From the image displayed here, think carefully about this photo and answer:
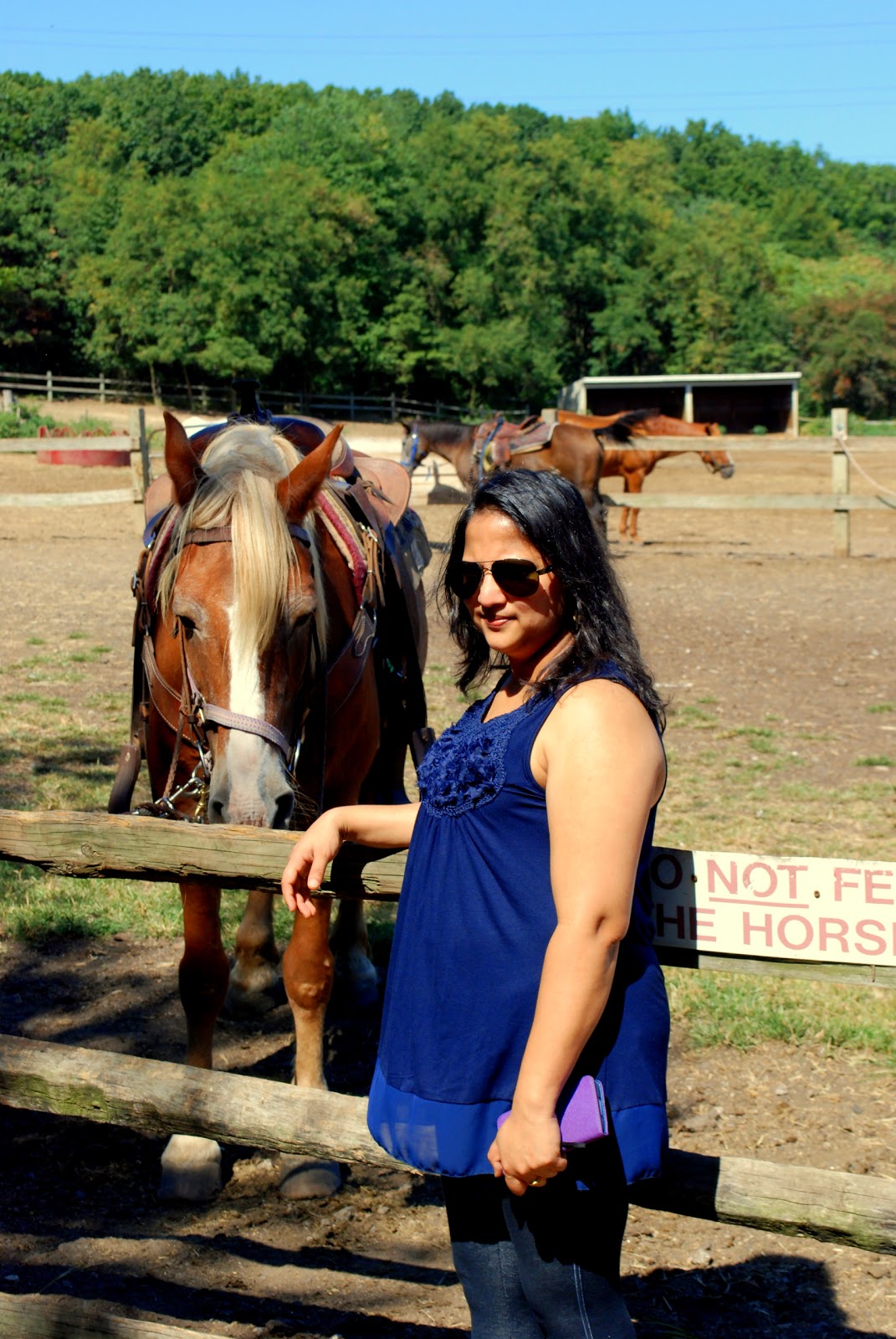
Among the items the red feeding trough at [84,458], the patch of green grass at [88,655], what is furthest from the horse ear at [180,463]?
the red feeding trough at [84,458]

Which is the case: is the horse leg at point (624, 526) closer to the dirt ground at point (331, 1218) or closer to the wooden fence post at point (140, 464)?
the wooden fence post at point (140, 464)

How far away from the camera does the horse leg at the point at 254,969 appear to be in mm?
4395

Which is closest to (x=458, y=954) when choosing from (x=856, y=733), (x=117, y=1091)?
(x=117, y=1091)

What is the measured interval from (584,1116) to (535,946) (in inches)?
9.2

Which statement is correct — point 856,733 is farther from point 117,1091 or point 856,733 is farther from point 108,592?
point 108,592

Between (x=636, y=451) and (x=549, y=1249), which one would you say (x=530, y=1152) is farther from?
(x=636, y=451)

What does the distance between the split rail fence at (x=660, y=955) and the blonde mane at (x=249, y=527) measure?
0.62 metres

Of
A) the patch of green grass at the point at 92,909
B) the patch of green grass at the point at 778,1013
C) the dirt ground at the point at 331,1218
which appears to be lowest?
the dirt ground at the point at 331,1218

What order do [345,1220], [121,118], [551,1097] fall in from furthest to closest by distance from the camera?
1. [121,118]
2. [345,1220]
3. [551,1097]

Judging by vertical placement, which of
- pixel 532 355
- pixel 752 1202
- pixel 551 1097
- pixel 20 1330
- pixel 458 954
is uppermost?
pixel 532 355

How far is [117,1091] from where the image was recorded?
2494 mm

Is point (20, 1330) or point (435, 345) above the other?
point (435, 345)

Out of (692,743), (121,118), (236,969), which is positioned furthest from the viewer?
(121,118)

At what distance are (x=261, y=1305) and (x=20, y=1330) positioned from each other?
694mm
